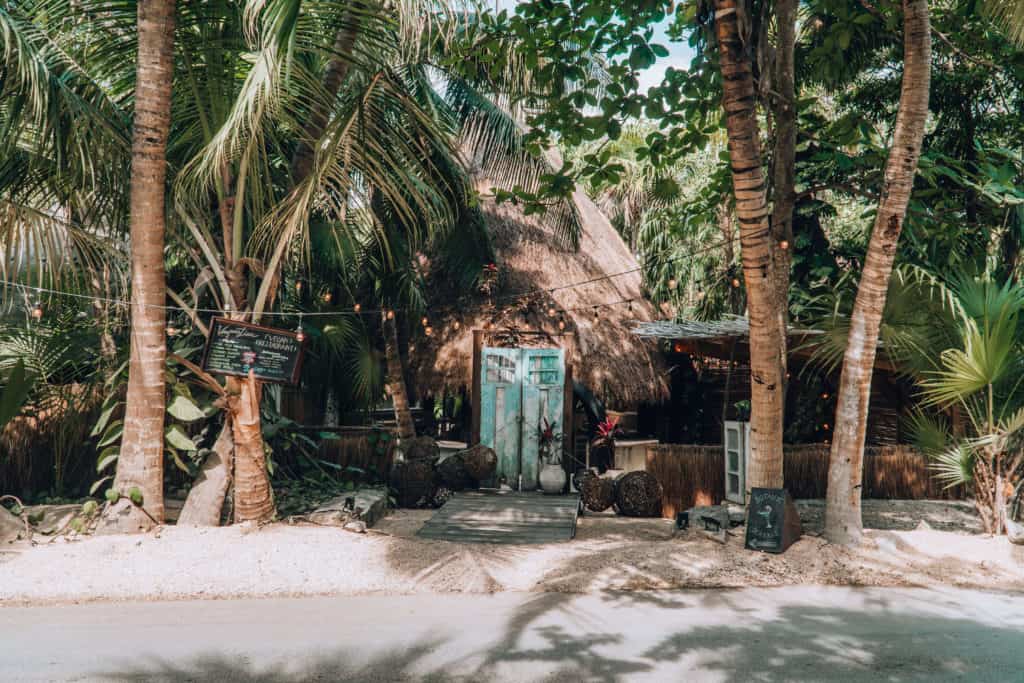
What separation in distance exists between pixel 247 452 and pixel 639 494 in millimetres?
4906

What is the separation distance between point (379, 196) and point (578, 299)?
3.94 m

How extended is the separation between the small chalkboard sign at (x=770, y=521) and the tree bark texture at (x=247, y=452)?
4808mm

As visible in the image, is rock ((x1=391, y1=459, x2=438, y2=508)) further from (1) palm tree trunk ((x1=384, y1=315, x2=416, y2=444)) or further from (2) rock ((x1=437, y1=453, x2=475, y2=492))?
(1) palm tree trunk ((x1=384, y1=315, x2=416, y2=444))

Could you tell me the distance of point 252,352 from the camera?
7.78 meters

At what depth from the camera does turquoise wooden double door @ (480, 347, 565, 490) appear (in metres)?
11.5

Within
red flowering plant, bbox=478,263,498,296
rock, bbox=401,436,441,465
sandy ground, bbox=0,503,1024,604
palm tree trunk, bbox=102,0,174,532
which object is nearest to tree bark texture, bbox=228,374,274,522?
sandy ground, bbox=0,503,1024,604

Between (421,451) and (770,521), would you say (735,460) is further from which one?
(421,451)

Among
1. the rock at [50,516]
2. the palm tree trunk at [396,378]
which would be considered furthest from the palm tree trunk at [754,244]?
the rock at [50,516]

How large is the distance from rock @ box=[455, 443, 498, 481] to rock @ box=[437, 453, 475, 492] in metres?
0.10

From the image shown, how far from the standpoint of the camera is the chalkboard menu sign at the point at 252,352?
7656 mm

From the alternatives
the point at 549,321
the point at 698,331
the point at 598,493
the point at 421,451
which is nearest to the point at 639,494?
the point at 598,493

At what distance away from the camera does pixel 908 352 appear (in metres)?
8.00

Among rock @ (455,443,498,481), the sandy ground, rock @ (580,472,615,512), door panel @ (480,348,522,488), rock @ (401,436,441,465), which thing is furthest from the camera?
door panel @ (480,348,522,488)

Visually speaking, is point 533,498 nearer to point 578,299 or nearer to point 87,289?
point 578,299
